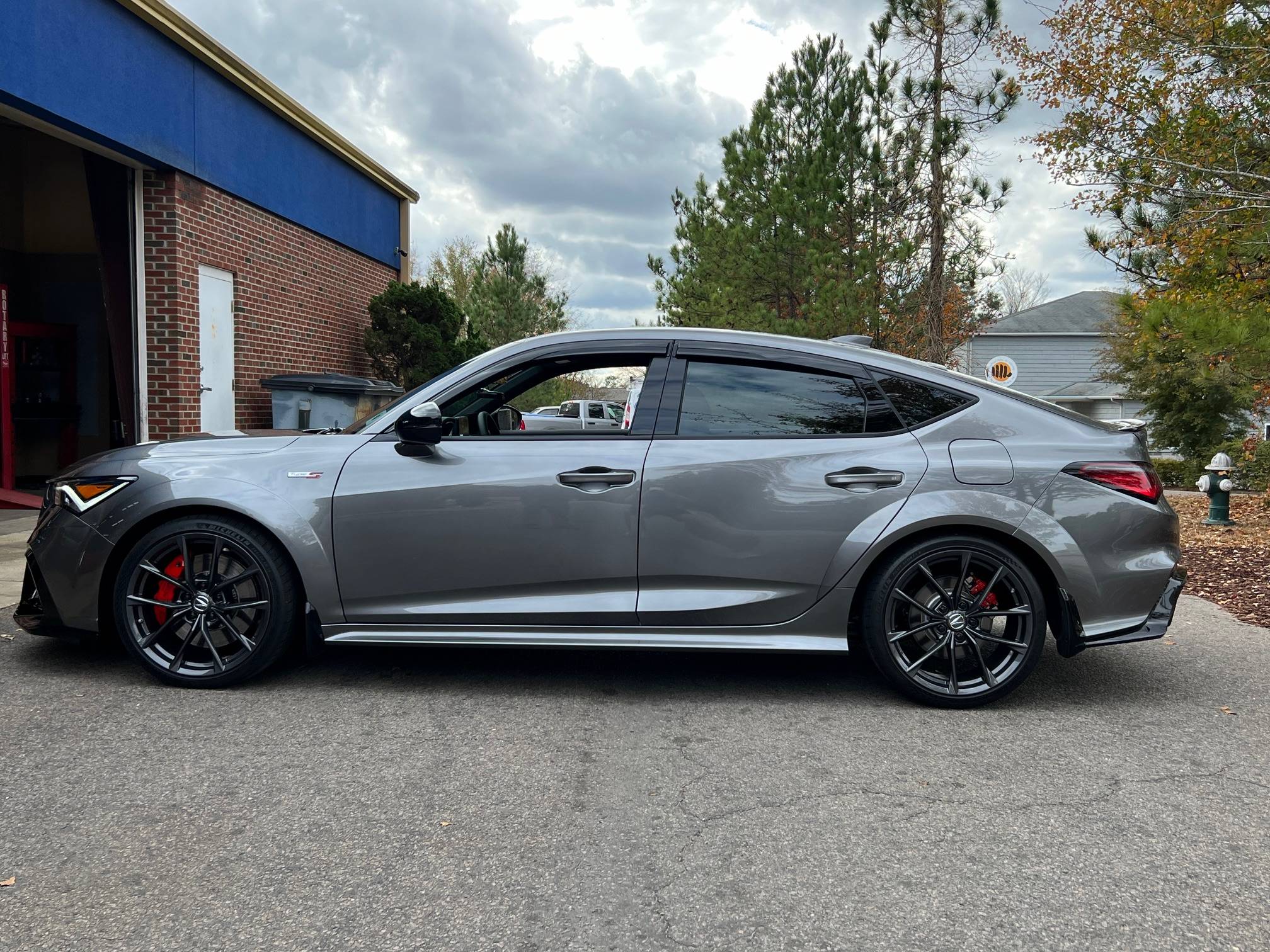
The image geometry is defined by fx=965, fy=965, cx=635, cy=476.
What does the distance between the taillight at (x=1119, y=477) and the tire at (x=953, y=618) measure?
439 mm

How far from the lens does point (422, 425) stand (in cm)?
401

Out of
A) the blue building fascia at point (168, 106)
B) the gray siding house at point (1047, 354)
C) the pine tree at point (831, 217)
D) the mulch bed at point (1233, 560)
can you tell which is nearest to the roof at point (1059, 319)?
the gray siding house at point (1047, 354)

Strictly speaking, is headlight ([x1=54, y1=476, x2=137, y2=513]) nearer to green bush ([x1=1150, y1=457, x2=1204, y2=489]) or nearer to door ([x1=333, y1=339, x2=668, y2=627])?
door ([x1=333, y1=339, x2=668, y2=627])

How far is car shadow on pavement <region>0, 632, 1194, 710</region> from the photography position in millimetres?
4203

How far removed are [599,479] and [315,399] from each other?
30.6ft

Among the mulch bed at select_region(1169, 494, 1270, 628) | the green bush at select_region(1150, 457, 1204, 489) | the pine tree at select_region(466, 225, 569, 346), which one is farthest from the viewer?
the pine tree at select_region(466, 225, 569, 346)

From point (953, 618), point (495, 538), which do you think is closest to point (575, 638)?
point (495, 538)

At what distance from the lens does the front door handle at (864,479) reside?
12.9 ft

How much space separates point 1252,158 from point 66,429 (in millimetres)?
14783

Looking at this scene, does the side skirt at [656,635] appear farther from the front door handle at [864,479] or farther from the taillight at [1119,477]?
the taillight at [1119,477]

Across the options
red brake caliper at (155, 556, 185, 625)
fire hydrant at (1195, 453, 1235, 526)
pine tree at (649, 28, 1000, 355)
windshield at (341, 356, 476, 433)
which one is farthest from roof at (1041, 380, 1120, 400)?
red brake caliper at (155, 556, 185, 625)

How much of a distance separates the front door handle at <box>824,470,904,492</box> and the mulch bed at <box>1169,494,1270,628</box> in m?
3.57

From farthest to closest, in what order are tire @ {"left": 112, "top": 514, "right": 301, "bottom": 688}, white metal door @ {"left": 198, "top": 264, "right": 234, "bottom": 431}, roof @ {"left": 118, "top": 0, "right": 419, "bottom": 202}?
white metal door @ {"left": 198, "top": 264, "right": 234, "bottom": 431} → roof @ {"left": 118, "top": 0, "right": 419, "bottom": 202} → tire @ {"left": 112, "top": 514, "right": 301, "bottom": 688}

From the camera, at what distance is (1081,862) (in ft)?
8.60
